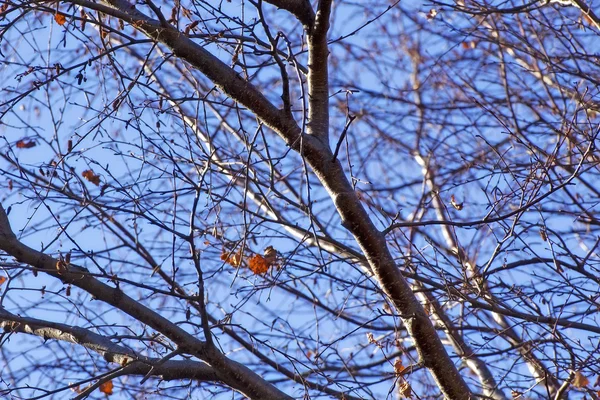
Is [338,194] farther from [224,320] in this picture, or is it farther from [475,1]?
[475,1]

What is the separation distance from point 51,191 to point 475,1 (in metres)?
2.70

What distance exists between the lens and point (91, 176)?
4219 mm

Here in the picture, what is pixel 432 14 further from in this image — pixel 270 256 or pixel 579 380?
pixel 579 380

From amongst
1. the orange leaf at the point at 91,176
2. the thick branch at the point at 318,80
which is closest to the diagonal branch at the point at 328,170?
the thick branch at the point at 318,80

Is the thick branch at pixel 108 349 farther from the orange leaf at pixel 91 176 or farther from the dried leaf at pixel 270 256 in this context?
the orange leaf at pixel 91 176

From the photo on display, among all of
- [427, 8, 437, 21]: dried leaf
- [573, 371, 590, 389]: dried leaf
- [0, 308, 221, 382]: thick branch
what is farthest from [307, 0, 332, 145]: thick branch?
[427, 8, 437, 21]: dried leaf

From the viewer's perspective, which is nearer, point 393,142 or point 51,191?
point 51,191

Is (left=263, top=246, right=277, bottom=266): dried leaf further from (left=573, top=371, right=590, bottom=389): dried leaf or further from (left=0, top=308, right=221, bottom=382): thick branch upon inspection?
(left=573, top=371, right=590, bottom=389): dried leaf

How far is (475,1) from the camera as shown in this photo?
4953 mm

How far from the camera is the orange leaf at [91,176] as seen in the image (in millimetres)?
4199

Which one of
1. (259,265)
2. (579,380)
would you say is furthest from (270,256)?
(579,380)

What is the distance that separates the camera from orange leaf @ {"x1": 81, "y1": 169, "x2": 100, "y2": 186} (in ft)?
13.8

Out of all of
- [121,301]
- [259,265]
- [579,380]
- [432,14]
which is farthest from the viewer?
[432,14]

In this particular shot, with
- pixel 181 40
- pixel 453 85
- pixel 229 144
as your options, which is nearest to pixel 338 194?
pixel 181 40
